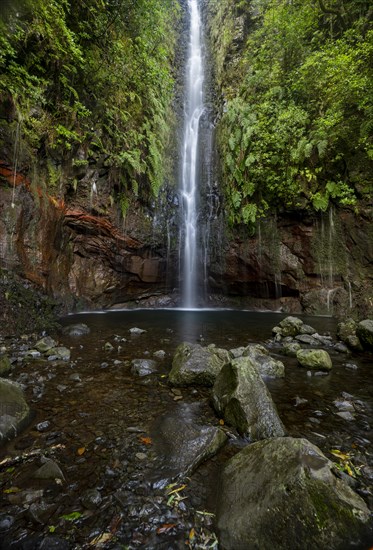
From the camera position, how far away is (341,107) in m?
11.4

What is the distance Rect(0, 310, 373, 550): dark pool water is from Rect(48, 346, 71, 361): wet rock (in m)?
0.21

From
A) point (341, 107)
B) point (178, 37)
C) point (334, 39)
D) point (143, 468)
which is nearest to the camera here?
point (143, 468)

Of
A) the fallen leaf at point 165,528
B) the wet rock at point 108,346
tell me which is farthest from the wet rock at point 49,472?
the wet rock at point 108,346

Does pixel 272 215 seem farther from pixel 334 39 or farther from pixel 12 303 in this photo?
pixel 12 303

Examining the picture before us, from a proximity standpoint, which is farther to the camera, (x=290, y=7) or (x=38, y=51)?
(x=290, y=7)

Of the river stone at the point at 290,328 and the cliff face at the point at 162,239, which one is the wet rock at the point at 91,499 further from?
the cliff face at the point at 162,239

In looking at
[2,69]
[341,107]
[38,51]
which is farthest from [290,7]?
[2,69]

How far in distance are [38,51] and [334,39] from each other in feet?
43.7

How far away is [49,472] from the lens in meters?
2.26

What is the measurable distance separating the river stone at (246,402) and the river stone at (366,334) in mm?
4322

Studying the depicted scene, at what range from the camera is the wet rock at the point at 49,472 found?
223 cm

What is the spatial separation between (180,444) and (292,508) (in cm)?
130

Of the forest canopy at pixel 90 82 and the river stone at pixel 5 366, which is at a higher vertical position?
the forest canopy at pixel 90 82

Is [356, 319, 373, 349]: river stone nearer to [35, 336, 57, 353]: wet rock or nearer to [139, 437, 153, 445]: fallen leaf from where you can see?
[139, 437, 153, 445]: fallen leaf
